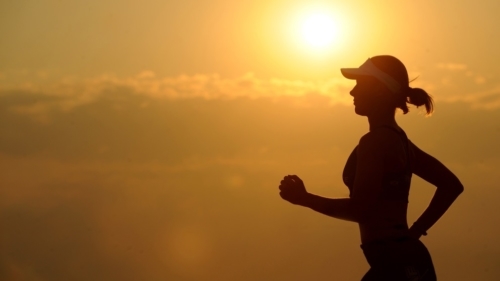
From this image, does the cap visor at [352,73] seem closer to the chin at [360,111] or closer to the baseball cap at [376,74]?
the baseball cap at [376,74]

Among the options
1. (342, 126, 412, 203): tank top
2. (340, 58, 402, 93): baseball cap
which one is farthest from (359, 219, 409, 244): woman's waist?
(340, 58, 402, 93): baseball cap

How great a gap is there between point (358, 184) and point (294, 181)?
351 millimetres

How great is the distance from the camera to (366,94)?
611 centimetres

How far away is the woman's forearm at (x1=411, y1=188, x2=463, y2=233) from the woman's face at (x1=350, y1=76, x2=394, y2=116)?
75cm

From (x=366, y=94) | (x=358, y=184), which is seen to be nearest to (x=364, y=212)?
(x=358, y=184)

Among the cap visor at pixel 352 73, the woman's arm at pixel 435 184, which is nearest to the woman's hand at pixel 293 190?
the cap visor at pixel 352 73

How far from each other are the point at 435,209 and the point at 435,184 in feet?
0.53

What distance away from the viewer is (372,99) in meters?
6.08

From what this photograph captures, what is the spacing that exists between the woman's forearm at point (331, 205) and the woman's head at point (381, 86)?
0.65 meters

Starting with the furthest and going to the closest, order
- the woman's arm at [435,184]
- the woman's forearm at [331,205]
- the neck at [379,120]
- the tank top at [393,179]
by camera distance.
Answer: the woman's arm at [435,184] → the neck at [379,120] → the tank top at [393,179] → the woman's forearm at [331,205]

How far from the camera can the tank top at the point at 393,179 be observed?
5.80 meters

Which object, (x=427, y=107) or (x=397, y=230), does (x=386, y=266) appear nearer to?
(x=397, y=230)

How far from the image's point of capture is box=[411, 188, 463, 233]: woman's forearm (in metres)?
6.45

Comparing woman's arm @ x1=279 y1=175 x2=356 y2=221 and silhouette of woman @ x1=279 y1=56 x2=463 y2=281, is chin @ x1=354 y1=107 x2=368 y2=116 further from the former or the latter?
woman's arm @ x1=279 y1=175 x2=356 y2=221
